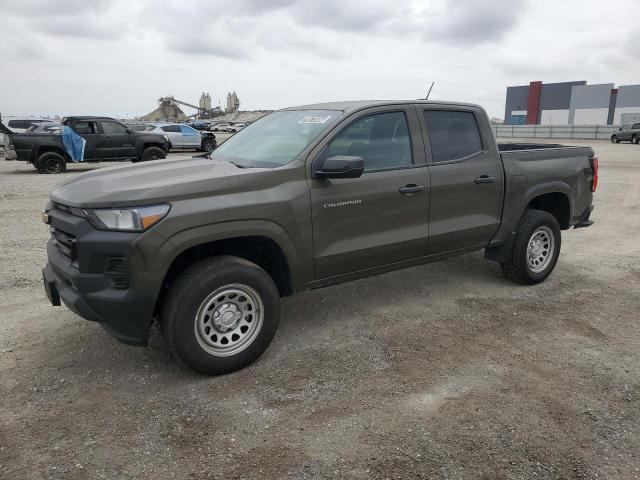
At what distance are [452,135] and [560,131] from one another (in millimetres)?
48782

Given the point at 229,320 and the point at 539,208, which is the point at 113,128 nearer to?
the point at 539,208

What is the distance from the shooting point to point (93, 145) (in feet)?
52.3

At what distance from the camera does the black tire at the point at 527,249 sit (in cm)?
507

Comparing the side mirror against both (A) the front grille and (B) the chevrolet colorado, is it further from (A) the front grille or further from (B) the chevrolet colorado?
(B) the chevrolet colorado

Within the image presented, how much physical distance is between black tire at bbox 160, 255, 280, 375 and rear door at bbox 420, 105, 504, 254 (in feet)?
5.52

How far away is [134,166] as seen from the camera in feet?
13.0

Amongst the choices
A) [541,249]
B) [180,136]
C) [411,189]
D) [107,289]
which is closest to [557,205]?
[541,249]

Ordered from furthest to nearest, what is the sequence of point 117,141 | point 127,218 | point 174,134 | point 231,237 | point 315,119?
point 174,134
point 117,141
point 315,119
point 231,237
point 127,218

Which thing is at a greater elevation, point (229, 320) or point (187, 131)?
point (187, 131)

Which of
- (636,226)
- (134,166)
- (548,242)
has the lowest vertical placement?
(636,226)

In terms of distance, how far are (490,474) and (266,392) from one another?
143 cm

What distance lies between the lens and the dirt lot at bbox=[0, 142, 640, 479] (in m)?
2.65

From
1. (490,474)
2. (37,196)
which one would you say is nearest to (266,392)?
(490,474)

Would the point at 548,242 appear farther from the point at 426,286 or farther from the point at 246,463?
the point at 246,463
